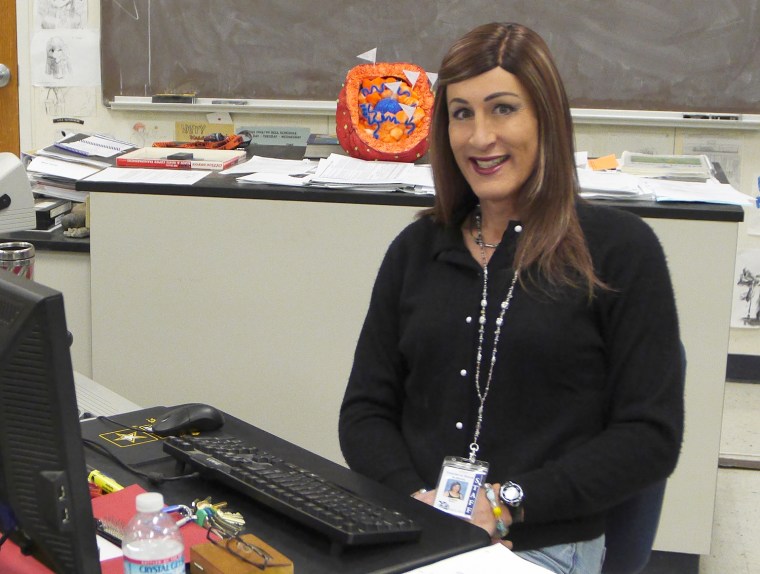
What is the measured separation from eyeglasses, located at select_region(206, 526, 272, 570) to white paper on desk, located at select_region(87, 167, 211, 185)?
149 centimetres

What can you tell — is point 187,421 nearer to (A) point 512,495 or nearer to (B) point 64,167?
(A) point 512,495

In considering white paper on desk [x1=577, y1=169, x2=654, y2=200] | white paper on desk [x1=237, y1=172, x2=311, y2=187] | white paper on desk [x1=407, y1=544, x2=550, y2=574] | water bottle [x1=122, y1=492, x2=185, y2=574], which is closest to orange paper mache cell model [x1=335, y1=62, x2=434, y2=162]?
white paper on desk [x1=237, y1=172, x2=311, y2=187]

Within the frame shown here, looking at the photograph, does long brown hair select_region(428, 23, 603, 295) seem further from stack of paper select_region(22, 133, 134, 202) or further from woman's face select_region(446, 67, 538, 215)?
stack of paper select_region(22, 133, 134, 202)

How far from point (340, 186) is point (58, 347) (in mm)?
1543

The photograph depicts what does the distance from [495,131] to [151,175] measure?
121cm

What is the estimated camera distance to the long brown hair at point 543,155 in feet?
4.62

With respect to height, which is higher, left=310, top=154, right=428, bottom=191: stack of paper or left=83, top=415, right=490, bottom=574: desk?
left=310, top=154, right=428, bottom=191: stack of paper

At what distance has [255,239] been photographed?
232 centimetres

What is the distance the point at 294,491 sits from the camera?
1.08 meters

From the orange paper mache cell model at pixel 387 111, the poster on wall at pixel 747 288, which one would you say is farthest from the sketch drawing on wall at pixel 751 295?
the orange paper mache cell model at pixel 387 111

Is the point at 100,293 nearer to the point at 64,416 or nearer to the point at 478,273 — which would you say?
the point at 478,273

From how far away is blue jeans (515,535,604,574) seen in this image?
1.38 metres

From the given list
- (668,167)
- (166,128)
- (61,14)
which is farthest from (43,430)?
(61,14)

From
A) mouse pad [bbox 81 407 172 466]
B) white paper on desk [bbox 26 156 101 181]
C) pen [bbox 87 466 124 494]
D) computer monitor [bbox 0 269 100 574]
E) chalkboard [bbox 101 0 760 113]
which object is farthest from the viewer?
chalkboard [bbox 101 0 760 113]
